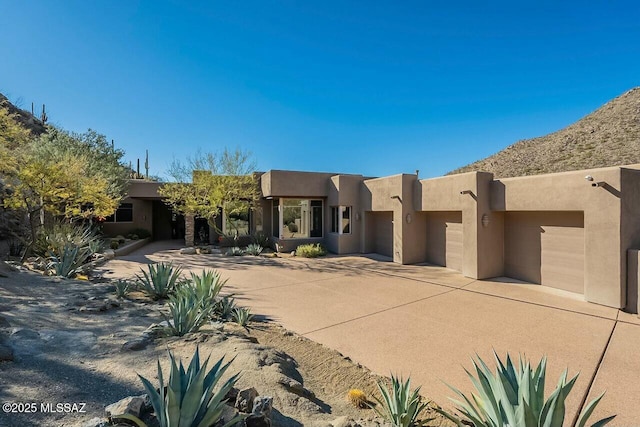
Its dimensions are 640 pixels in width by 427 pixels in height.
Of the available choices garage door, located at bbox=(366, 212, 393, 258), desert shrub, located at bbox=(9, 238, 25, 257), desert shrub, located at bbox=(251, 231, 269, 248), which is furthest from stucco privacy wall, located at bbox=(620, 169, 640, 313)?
desert shrub, located at bbox=(9, 238, 25, 257)

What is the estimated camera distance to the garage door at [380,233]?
1622 centimetres

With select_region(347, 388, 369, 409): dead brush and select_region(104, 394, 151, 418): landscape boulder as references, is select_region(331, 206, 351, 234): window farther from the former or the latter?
select_region(104, 394, 151, 418): landscape boulder

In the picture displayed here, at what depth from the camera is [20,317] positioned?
16.5ft

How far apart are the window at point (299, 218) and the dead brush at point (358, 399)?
1453cm

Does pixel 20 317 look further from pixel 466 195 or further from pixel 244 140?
pixel 244 140

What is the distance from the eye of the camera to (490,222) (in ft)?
36.2

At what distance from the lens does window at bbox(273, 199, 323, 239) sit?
1819cm

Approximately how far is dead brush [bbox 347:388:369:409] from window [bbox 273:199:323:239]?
1453cm

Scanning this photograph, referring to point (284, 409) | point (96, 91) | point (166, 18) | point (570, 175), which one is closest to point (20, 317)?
point (284, 409)

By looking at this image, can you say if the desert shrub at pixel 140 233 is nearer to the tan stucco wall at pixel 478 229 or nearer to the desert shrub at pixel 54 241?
the desert shrub at pixel 54 241

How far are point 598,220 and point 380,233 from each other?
998 centimetres

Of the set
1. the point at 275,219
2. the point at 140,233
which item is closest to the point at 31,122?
the point at 140,233

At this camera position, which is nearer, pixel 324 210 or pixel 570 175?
pixel 570 175

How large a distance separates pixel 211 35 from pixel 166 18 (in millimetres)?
1859
